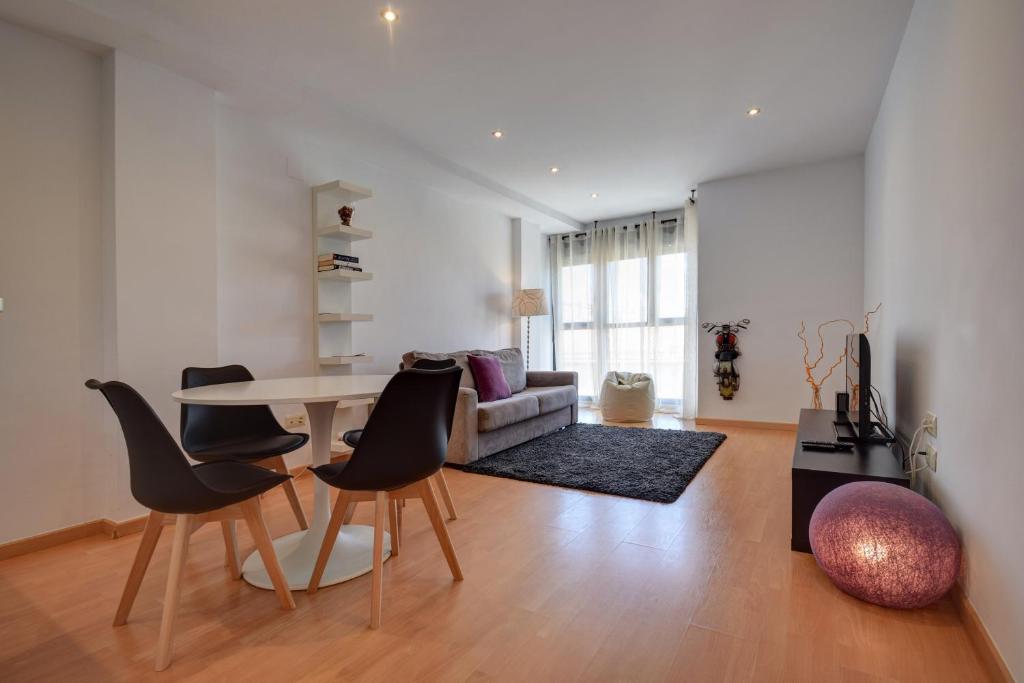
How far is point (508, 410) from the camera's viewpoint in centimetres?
418

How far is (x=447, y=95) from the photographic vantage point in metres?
3.32

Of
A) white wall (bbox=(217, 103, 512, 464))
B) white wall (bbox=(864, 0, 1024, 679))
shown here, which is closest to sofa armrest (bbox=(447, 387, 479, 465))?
white wall (bbox=(217, 103, 512, 464))

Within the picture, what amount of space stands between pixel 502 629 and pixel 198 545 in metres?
1.61

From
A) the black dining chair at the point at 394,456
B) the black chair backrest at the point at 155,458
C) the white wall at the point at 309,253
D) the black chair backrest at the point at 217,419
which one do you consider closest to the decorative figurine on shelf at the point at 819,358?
the white wall at the point at 309,253

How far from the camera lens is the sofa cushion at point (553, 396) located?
475cm

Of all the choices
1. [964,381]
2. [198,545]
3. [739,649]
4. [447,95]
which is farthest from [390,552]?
[447,95]

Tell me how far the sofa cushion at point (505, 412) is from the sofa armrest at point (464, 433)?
11cm

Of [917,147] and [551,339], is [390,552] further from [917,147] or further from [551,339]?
[551,339]

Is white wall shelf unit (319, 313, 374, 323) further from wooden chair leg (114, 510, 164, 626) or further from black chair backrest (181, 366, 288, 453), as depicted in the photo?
wooden chair leg (114, 510, 164, 626)

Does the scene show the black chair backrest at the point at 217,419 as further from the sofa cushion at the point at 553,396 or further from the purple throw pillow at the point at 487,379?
the sofa cushion at the point at 553,396

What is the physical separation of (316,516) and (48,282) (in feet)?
5.59

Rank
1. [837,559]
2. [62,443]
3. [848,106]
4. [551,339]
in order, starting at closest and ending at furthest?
1. [837,559]
2. [62,443]
3. [848,106]
4. [551,339]

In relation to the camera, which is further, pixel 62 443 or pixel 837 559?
pixel 62 443

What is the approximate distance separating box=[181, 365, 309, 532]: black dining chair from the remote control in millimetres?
2500
